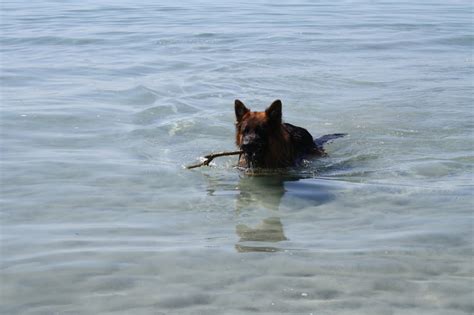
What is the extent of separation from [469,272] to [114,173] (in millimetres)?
4386

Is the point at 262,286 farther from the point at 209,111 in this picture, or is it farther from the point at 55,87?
the point at 55,87

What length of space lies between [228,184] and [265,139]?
2.52 feet

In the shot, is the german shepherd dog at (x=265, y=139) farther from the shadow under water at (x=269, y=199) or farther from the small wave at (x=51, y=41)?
the small wave at (x=51, y=41)

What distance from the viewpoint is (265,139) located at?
9148mm

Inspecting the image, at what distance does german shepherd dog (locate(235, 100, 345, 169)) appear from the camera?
29.8ft

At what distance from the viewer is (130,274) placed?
5699 millimetres

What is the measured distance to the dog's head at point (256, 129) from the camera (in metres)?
9.04

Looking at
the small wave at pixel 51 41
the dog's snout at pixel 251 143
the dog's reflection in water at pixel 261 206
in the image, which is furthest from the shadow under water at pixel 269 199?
the small wave at pixel 51 41

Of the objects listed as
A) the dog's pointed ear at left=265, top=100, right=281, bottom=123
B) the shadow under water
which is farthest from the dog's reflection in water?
the dog's pointed ear at left=265, top=100, right=281, bottom=123

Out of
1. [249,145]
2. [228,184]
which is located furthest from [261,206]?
[249,145]

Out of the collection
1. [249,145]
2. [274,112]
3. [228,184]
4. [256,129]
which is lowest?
[228,184]

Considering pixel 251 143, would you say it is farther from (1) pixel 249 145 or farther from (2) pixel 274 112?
(2) pixel 274 112

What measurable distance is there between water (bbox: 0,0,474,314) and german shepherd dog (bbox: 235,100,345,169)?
288mm

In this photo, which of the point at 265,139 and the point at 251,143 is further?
the point at 265,139
